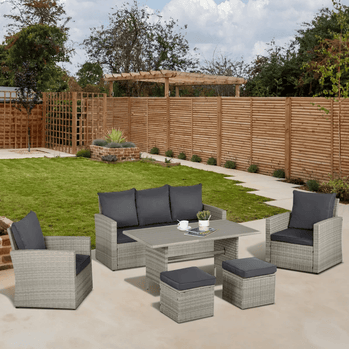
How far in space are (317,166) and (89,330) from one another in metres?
8.99

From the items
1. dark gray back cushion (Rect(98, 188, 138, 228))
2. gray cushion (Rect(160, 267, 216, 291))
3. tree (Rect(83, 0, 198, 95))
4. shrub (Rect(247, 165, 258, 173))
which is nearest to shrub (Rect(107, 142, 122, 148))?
shrub (Rect(247, 165, 258, 173))

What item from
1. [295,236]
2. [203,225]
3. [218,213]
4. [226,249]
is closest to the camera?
[203,225]

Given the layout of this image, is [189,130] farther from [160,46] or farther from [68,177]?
[160,46]

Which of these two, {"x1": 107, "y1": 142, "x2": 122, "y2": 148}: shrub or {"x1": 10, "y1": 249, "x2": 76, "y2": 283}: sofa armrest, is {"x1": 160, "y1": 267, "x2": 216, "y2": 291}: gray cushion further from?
{"x1": 107, "y1": 142, "x2": 122, "y2": 148}: shrub

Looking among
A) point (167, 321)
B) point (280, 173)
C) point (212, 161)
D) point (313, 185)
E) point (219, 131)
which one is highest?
point (219, 131)

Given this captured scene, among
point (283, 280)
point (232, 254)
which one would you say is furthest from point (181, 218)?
point (283, 280)

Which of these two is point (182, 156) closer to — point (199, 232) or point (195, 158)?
point (195, 158)

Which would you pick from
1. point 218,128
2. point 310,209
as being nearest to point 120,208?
point 310,209

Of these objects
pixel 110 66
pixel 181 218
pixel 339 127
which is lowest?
pixel 181 218

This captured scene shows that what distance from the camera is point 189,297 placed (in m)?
4.80

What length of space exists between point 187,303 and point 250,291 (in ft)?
2.32

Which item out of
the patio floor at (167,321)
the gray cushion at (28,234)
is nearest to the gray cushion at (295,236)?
the patio floor at (167,321)

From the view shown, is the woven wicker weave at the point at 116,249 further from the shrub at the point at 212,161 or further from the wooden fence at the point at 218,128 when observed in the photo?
the shrub at the point at 212,161

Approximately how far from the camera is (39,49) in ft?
99.1
